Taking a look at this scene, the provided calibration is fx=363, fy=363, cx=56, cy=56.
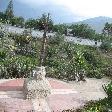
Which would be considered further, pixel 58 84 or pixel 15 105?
pixel 58 84

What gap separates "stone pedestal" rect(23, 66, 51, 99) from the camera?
21.3 meters

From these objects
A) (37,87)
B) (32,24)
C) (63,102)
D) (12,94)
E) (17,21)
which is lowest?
(63,102)

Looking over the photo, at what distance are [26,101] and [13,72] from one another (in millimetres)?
4683

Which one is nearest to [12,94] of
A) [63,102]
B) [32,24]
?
[63,102]

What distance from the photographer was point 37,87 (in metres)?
21.4

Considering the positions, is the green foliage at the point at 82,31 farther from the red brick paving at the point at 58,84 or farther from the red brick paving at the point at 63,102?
the red brick paving at the point at 63,102

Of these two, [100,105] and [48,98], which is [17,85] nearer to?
[48,98]

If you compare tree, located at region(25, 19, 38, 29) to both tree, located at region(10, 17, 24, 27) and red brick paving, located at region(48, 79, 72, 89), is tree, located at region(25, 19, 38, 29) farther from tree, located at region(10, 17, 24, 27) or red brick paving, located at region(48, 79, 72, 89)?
red brick paving, located at region(48, 79, 72, 89)

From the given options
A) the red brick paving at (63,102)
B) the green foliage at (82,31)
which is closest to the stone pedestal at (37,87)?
the red brick paving at (63,102)

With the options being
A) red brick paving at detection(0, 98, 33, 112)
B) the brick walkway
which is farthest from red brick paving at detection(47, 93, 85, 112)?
red brick paving at detection(0, 98, 33, 112)

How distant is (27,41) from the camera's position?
34.0 meters

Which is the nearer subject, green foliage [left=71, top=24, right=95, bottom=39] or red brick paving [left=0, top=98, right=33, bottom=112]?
red brick paving [left=0, top=98, right=33, bottom=112]

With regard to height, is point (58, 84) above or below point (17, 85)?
below

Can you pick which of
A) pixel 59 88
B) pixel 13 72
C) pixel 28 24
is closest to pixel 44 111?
pixel 59 88
